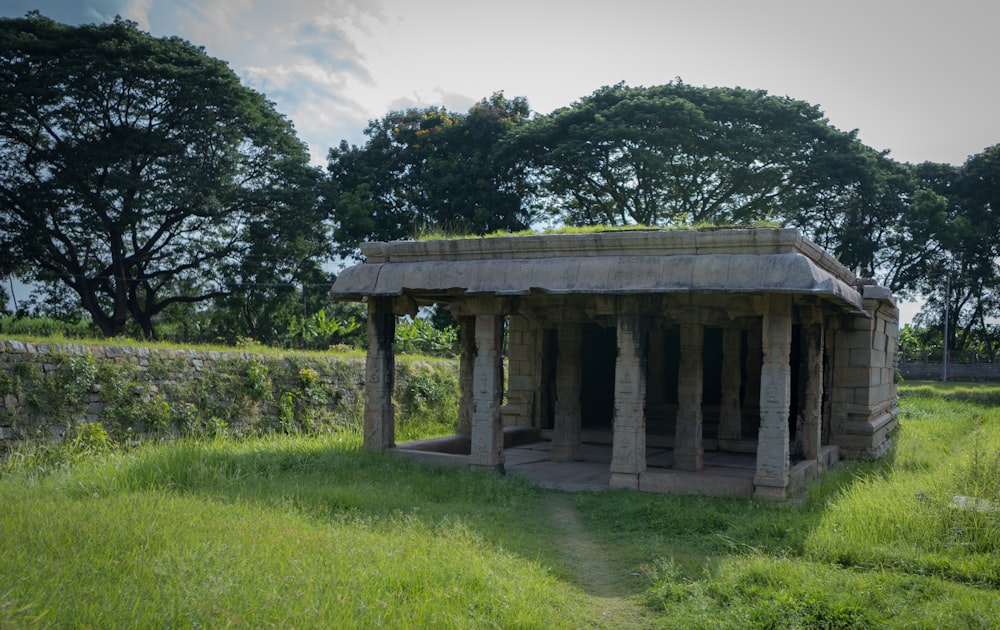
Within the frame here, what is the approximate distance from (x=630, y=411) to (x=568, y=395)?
251cm

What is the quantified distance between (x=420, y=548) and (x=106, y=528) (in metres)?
2.43

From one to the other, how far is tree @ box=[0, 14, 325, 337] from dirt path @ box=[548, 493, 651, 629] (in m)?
18.8

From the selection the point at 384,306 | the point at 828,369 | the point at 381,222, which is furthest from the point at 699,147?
the point at 384,306

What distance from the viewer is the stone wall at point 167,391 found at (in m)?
11.0

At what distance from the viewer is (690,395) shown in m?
10.5

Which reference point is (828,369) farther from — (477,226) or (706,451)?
(477,226)

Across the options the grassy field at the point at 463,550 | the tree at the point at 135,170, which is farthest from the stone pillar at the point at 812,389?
the tree at the point at 135,170

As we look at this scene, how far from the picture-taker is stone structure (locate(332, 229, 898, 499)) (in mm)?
8797

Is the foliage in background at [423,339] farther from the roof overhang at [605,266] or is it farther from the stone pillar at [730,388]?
the roof overhang at [605,266]

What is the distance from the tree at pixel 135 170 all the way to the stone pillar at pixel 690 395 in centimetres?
1747

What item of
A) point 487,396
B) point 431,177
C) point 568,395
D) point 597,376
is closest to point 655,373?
point 597,376

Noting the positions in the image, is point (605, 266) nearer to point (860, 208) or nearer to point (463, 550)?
point (463, 550)

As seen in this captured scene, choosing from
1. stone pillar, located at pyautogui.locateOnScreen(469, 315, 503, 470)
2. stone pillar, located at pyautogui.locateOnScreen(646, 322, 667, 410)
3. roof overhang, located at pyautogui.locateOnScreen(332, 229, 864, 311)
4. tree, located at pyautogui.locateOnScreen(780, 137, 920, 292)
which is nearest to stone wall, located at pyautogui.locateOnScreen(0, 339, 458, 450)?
roof overhang, located at pyautogui.locateOnScreen(332, 229, 864, 311)

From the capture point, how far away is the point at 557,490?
32.5 feet
